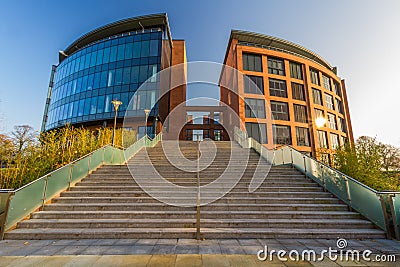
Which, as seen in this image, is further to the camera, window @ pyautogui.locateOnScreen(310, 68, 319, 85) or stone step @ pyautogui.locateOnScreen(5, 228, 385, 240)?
window @ pyautogui.locateOnScreen(310, 68, 319, 85)

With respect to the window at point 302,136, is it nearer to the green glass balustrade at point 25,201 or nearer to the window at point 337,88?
the window at point 337,88

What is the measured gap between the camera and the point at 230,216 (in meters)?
4.66

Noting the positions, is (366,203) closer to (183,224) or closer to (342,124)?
(183,224)

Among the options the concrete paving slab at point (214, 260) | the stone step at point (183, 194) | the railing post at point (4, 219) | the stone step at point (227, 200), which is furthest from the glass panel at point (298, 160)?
the railing post at point (4, 219)

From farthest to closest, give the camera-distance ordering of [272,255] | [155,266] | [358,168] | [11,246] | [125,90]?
[125,90]
[358,168]
[11,246]
[272,255]
[155,266]

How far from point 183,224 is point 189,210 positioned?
0.60 meters

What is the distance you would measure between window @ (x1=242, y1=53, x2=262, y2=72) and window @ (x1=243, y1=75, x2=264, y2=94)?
1.44m

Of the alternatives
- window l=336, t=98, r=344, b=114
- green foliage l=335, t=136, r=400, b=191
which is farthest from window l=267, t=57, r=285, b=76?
green foliage l=335, t=136, r=400, b=191

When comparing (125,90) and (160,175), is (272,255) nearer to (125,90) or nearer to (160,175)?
(160,175)

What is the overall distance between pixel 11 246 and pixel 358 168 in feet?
29.2

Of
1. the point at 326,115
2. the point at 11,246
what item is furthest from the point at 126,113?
the point at 326,115

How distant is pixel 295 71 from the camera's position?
2586cm

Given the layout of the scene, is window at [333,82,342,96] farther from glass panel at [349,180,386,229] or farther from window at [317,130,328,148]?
glass panel at [349,180,386,229]

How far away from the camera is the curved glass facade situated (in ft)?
76.7
